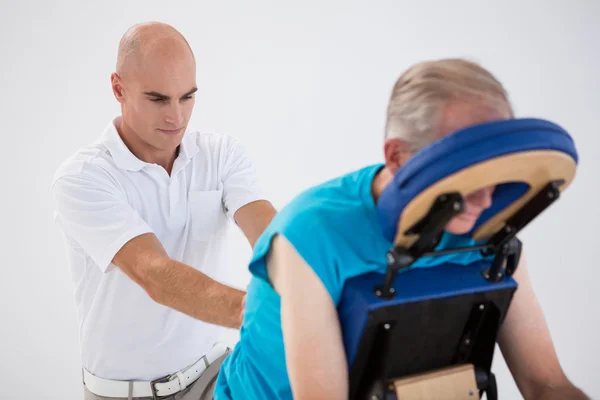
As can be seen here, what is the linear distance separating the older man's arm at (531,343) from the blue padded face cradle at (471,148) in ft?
1.33

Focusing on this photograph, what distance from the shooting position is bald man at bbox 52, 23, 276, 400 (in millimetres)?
2119

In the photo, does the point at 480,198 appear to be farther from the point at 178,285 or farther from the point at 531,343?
the point at 178,285

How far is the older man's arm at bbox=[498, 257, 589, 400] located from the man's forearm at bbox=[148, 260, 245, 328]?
621mm

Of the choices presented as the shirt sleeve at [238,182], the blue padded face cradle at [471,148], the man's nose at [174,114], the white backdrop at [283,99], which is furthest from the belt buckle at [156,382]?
the blue padded face cradle at [471,148]

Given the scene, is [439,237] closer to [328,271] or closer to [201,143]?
[328,271]

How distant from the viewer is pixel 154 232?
2.23 meters

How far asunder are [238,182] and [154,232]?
302 mm

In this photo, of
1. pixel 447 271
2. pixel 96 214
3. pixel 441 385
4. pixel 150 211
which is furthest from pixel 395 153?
pixel 150 211

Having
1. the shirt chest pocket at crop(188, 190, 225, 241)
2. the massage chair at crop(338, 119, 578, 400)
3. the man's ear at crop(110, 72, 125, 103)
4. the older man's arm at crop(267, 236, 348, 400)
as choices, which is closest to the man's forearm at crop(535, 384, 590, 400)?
the massage chair at crop(338, 119, 578, 400)

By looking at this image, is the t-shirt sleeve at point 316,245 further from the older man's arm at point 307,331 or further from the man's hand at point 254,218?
the man's hand at point 254,218

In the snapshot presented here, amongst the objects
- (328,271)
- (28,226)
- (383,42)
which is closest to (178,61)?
(328,271)

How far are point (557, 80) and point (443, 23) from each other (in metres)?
0.56

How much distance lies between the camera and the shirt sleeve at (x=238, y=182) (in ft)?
7.57

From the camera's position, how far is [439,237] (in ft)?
3.58
